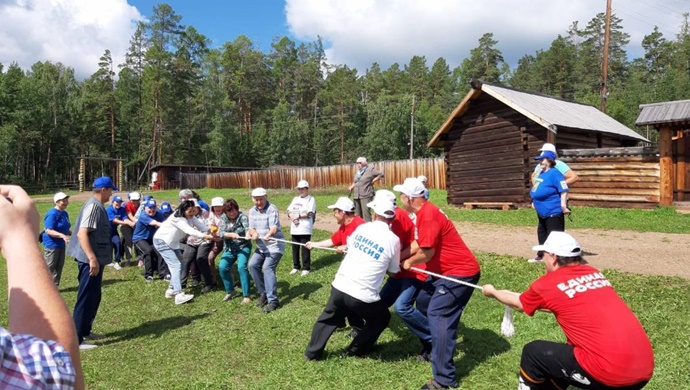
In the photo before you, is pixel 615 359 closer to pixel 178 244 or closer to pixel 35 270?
pixel 35 270

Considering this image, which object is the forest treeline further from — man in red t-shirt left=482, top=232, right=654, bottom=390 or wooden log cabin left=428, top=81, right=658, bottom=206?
man in red t-shirt left=482, top=232, right=654, bottom=390

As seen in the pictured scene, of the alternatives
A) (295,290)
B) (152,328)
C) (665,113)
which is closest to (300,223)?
(295,290)

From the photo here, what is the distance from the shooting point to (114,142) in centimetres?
5712

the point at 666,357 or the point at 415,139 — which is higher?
the point at 415,139

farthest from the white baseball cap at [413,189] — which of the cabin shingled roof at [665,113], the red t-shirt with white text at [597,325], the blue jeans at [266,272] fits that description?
the cabin shingled roof at [665,113]

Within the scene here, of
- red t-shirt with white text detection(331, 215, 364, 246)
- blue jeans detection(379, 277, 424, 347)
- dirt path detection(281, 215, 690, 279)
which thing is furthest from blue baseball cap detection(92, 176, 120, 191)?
dirt path detection(281, 215, 690, 279)

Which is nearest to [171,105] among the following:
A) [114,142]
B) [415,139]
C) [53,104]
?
[114,142]

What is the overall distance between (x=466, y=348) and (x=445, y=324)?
123 centimetres

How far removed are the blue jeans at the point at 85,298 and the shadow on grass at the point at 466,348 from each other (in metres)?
3.82

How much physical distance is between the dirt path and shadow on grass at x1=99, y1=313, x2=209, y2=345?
19.8 feet

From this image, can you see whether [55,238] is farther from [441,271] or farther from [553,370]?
[553,370]

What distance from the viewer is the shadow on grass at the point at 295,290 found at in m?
8.01

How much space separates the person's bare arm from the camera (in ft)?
3.97

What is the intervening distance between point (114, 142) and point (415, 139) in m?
36.6
